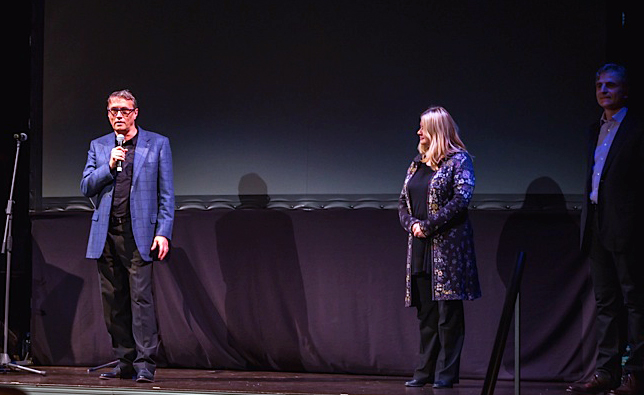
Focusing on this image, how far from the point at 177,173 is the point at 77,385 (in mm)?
1618

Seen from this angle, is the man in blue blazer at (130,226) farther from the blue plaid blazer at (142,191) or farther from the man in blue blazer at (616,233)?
the man in blue blazer at (616,233)

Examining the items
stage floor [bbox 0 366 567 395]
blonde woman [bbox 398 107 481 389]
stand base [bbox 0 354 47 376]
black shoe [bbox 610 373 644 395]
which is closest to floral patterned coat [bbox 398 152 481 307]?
blonde woman [bbox 398 107 481 389]

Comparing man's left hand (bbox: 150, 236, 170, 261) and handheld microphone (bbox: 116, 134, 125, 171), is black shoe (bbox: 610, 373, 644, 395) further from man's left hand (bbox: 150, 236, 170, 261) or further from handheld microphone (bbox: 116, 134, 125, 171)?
handheld microphone (bbox: 116, 134, 125, 171)

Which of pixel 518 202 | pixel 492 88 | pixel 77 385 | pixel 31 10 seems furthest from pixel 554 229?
pixel 31 10

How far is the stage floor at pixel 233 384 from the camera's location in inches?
169

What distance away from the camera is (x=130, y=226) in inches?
180

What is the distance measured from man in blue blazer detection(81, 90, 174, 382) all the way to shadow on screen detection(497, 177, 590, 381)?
203 centimetres

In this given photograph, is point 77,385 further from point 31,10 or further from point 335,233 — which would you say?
point 31,10

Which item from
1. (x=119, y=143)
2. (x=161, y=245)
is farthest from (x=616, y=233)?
(x=119, y=143)

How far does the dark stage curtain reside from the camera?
16.3 ft

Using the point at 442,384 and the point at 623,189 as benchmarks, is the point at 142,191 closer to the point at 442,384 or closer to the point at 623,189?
the point at 442,384

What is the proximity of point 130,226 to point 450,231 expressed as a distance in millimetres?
1692

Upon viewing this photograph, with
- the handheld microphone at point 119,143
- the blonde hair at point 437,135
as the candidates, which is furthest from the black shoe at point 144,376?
the blonde hair at point 437,135

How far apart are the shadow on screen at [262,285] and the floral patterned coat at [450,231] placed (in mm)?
1016
